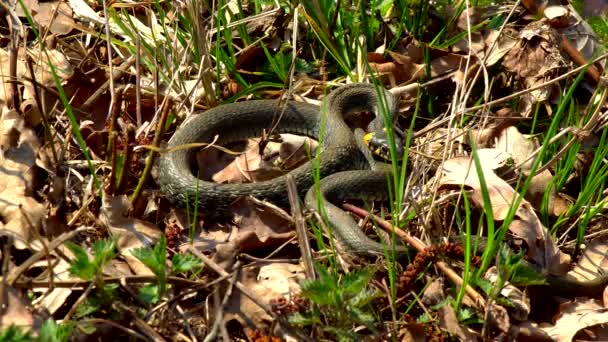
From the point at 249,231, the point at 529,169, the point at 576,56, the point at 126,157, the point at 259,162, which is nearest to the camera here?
the point at 126,157

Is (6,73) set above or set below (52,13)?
below

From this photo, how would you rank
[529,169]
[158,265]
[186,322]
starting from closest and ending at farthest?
[158,265] < [186,322] < [529,169]

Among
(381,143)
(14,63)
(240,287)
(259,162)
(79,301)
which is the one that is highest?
(14,63)

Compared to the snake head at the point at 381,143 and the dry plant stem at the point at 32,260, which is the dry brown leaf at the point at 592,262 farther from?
the dry plant stem at the point at 32,260

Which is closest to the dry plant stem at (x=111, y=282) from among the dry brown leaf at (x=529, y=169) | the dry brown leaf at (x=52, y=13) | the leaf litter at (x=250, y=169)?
the leaf litter at (x=250, y=169)

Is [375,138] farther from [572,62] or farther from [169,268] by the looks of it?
[169,268]

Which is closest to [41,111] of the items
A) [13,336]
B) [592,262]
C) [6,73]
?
[6,73]

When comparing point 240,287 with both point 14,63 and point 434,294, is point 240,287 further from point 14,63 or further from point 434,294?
point 14,63

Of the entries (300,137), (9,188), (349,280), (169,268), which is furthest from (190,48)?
(349,280)

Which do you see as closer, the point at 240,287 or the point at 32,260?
the point at 32,260
